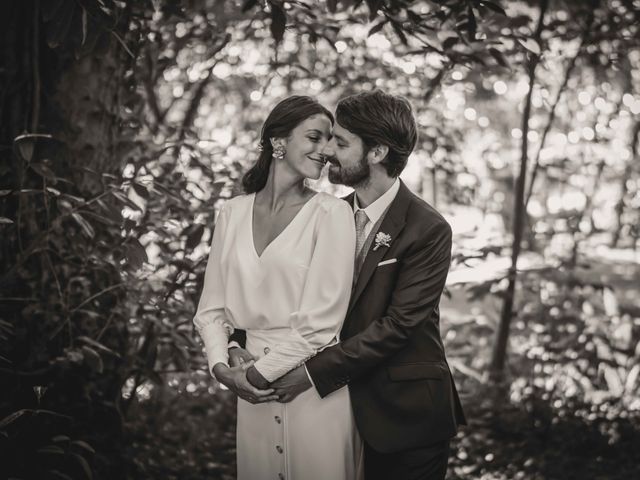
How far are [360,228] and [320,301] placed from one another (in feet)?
1.28

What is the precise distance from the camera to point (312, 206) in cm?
226

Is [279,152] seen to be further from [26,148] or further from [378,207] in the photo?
[26,148]

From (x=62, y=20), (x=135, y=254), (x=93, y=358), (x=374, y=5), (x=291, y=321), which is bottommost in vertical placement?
(x=93, y=358)

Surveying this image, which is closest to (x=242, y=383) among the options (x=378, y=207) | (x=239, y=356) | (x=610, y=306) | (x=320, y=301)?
(x=239, y=356)

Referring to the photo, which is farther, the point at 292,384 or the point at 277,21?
the point at 277,21

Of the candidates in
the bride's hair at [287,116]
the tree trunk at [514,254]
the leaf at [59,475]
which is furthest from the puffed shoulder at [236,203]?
the tree trunk at [514,254]

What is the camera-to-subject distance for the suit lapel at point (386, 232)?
229cm

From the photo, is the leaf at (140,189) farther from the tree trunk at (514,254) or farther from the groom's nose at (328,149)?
the tree trunk at (514,254)

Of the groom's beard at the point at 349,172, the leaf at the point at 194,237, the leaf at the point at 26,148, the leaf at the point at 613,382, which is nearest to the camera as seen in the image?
the groom's beard at the point at 349,172

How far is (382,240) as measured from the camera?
2.31 metres

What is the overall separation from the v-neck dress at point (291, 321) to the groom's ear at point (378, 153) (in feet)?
0.84

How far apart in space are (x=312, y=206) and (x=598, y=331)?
344 cm

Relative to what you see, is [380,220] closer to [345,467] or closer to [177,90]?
[345,467]

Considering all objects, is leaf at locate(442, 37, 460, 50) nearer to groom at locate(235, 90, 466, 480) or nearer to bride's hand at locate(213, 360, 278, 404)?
groom at locate(235, 90, 466, 480)
